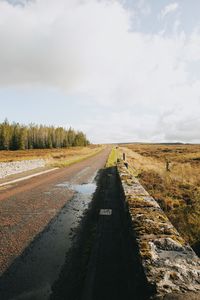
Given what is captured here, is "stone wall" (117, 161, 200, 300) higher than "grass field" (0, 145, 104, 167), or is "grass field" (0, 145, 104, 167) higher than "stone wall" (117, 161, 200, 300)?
"stone wall" (117, 161, 200, 300)

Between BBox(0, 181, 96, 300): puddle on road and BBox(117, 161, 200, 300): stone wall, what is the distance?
5.27 feet

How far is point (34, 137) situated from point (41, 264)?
119460 mm

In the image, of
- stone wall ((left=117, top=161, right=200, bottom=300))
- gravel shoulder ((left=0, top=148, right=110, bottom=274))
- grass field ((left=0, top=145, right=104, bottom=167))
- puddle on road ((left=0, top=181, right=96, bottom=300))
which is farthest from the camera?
grass field ((left=0, top=145, right=104, bottom=167))

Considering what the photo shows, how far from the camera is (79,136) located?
15450 centimetres

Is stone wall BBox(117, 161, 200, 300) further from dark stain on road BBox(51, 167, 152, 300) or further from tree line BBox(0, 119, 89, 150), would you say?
tree line BBox(0, 119, 89, 150)

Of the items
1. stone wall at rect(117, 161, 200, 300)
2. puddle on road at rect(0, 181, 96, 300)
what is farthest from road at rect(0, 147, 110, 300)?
stone wall at rect(117, 161, 200, 300)

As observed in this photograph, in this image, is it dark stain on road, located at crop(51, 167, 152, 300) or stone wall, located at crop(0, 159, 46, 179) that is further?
stone wall, located at crop(0, 159, 46, 179)

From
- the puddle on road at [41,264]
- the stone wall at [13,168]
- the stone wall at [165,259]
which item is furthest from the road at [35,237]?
the stone wall at [13,168]

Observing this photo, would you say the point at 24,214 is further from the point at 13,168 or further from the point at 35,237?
the point at 13,168

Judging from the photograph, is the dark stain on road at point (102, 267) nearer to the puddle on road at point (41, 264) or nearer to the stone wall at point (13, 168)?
the puddle on road at point (41, 264)

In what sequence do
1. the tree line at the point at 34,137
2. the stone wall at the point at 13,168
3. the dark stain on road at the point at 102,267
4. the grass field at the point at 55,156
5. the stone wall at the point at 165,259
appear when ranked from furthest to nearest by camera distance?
the tree line at the point at 34,137 < the grass field at the point at 55,156 < the stone wall at the point at 13,168 < the dark stain on road at the point at 102,267 < the stone wall at the point at 165,259

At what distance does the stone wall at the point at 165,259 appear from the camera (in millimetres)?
2668

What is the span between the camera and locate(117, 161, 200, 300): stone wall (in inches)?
105

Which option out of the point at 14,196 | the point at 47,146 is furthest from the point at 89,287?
the point at 47,146
